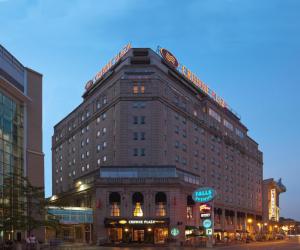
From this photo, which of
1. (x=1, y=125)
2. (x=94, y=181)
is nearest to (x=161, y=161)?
(x=94, y=181)

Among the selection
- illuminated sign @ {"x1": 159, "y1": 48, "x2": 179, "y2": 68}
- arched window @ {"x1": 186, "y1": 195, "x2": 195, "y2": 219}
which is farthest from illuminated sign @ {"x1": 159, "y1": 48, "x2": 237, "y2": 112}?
arched window @ {"x1": 186, "y1": 195, "x2": 195, "y2": 219}

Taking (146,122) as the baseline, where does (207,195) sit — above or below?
below

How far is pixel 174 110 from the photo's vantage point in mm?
121438

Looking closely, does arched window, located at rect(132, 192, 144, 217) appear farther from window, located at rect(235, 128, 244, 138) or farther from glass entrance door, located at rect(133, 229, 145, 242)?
window, located at rect(235, 128, 244, 138)

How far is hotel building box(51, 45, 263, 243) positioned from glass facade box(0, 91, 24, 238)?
10.3 m

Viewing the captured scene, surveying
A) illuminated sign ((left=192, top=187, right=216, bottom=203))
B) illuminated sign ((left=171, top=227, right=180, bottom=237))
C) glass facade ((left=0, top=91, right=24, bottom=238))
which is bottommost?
illuminated sign ((left=171, top=227, right=180, bottom=237))

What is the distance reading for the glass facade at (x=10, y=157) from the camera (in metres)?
59.8

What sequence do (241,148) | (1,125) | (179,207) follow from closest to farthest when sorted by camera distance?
(1,125)
(179,207)
(241,148)

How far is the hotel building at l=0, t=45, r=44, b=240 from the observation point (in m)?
61.4

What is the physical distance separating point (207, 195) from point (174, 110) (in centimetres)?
5080

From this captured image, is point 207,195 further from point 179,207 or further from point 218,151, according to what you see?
point 218,151

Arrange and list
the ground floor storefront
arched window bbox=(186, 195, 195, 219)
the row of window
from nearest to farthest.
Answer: the ground floor storefront → arched window bbox=(186, 195, 195, 219) → the row of window

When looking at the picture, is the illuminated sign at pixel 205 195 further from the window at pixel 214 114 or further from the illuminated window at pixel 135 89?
the window at pixel 214 114

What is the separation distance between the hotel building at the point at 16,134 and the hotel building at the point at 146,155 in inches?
311
